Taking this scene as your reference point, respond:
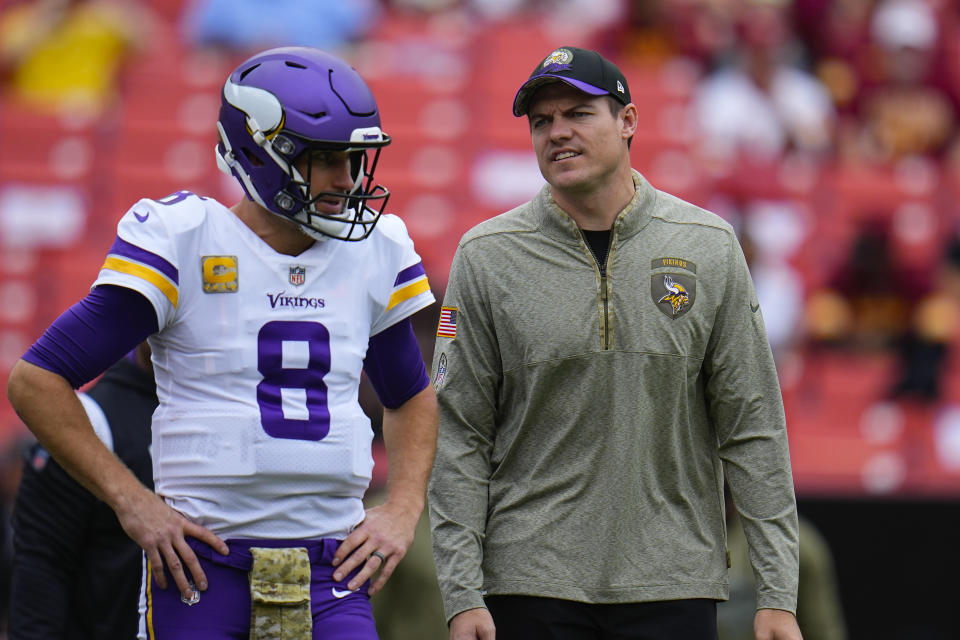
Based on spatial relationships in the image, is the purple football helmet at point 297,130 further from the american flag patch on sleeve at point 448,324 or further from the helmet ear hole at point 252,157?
the american flag patch on sleeve at point 448,324

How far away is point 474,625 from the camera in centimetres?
342

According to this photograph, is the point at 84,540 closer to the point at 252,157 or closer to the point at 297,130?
the point at 252,157

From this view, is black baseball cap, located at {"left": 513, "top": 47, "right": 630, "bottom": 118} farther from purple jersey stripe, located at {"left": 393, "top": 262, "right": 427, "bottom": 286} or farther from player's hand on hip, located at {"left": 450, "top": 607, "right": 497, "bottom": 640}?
player's hand on hip, located at {"left": 450, "top": 607, "right": 497, "bottom": 640}

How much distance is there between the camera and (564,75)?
356 cm

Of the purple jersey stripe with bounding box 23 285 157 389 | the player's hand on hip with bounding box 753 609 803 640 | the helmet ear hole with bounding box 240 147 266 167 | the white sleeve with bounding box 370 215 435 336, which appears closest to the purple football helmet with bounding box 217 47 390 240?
the helmet ear hole with bounding box 240 147 266 167

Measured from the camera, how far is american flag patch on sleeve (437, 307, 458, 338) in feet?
12.0

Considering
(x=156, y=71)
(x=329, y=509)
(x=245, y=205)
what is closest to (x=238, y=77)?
(x=245, y=205)

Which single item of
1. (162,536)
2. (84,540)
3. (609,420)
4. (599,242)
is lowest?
(84,540)

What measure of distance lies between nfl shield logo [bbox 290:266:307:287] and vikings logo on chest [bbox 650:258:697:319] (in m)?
0.91

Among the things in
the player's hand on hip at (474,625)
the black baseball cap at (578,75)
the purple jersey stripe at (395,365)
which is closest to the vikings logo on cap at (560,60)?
the black baseball cap at (578,75)

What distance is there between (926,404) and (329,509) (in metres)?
6.42

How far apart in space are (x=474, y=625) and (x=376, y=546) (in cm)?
46

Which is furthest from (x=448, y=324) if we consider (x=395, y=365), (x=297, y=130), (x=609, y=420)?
(x=297, y=130)

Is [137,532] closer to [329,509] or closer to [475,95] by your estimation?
[329,509]
